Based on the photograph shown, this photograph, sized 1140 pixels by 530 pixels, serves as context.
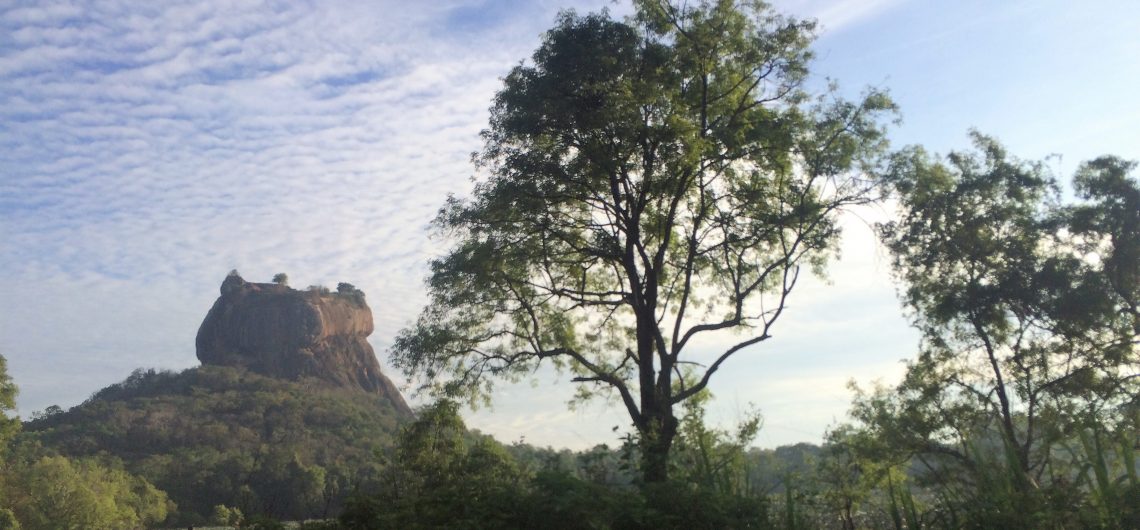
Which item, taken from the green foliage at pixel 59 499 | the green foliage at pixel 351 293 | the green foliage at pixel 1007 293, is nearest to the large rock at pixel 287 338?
the green foliage at pixel 351 293

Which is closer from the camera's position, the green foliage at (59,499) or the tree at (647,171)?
the tree at (647,171)

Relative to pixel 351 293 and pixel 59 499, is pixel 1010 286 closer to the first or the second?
pixel 59 499

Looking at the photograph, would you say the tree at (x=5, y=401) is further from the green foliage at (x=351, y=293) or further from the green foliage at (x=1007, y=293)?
the green foliage at (x=351, y=293)

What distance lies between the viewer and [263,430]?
3354 inches

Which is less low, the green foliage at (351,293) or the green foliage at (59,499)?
the green foliage at (351,293)

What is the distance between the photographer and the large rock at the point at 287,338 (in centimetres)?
12631

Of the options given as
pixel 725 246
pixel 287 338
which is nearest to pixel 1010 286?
pixel 725 246

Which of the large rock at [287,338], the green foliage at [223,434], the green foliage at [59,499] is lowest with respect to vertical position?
the green foliage at [59,499]

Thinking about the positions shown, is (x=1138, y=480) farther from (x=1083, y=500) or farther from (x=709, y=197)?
(x=709, y=197)

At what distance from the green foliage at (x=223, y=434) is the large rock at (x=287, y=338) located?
11424mm

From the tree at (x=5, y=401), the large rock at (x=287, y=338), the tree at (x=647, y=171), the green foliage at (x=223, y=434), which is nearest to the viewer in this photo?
the tree at (x=647, y=171)

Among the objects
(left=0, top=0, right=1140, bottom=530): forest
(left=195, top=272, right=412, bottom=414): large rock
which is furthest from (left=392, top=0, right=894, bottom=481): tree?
(left=195, top=272, right=412, bottom=414): large rock

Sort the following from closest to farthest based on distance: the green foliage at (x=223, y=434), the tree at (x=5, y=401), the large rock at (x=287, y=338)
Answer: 1. the tree at (x=5, y=401)
2. the green foliage at (x=223, y=434)
3. the large rock at (x=287, y=338)

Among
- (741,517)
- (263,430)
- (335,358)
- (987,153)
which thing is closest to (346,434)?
(263,430)
